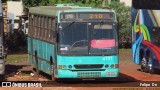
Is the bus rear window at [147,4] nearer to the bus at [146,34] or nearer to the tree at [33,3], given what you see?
the bus at [146,34]

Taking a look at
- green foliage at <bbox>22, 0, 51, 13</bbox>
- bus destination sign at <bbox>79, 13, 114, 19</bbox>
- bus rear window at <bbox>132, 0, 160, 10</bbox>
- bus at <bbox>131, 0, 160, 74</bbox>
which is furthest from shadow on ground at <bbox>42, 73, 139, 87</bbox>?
green foliage at <bbox>22, 0, 51, 13</bbox>

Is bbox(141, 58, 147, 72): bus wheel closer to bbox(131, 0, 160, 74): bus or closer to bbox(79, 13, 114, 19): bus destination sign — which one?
bbox(131, 0, 160, 74): bus

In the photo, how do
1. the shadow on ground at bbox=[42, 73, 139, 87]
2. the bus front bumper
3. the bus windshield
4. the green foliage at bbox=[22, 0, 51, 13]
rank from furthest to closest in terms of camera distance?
the green foliage at bbox=[22, 0, 51, 13]
the shadow on ground at bbox=[42, 73, 139, 87]
the bus windshield
the bus front bumper

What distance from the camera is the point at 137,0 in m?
27.5

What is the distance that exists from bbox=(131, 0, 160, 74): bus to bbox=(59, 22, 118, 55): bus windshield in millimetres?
4476

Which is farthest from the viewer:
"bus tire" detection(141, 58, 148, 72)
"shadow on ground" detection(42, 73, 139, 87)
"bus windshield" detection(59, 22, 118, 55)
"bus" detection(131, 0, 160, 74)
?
"bus tire" detection(141, 58, 148, 72)

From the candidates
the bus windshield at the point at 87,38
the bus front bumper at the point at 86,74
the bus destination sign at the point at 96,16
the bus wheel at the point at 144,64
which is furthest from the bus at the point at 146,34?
the bus front bumper at the point at 86,74

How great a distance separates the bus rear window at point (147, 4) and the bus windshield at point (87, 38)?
13.7ft

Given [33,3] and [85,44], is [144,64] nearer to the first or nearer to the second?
[85,44]

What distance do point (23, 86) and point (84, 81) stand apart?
12.6 feet

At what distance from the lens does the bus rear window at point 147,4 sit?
84.1 feet

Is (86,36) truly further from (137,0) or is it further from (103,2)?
(103,2)

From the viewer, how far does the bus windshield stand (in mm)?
21297

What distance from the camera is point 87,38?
70.1ft
